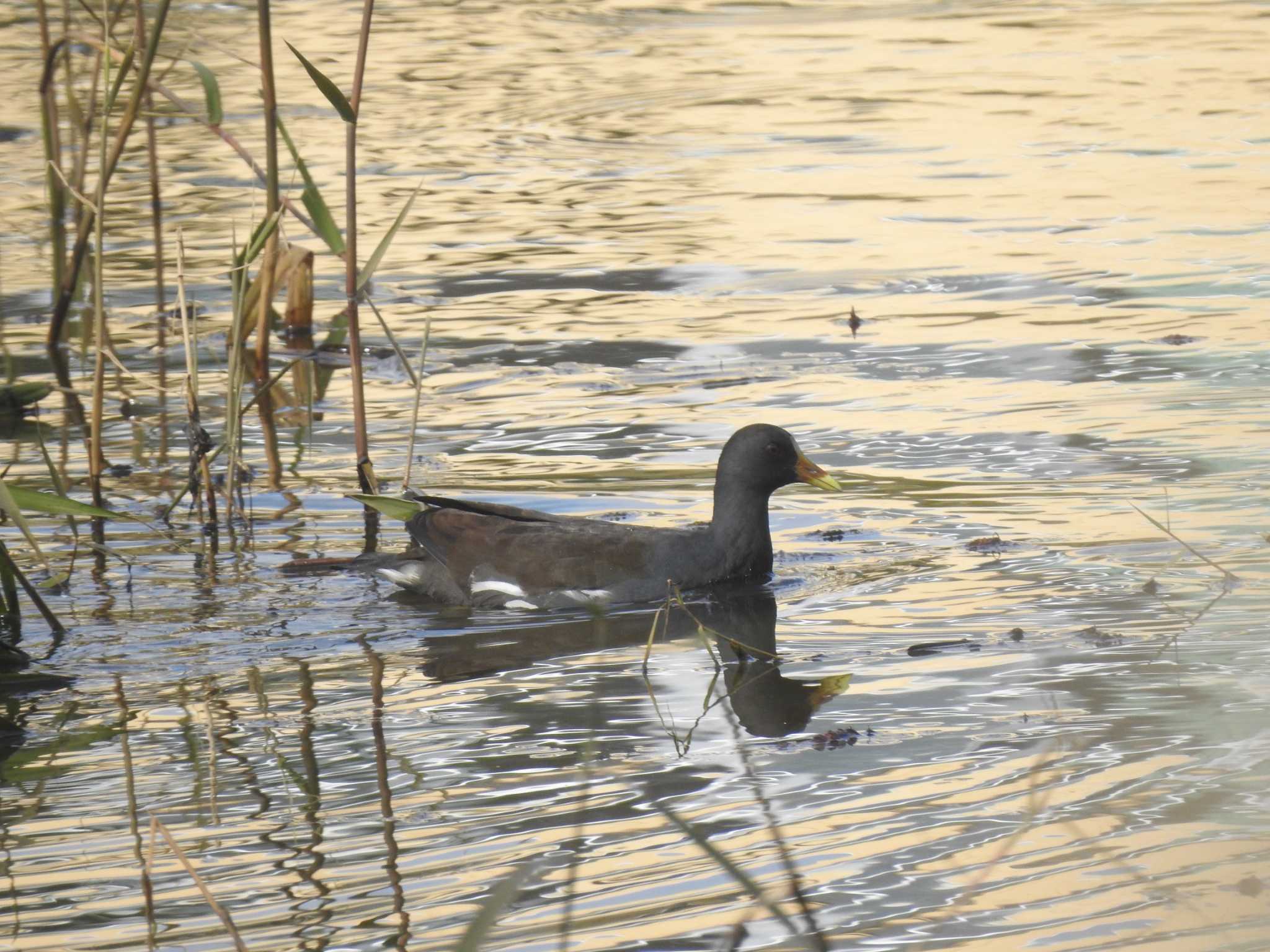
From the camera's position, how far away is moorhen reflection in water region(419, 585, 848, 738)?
20.2 feet

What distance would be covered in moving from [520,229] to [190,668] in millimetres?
7787

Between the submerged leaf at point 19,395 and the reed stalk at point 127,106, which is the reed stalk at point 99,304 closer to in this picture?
the reed stalk at point 127,106

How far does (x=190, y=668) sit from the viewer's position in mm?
6695

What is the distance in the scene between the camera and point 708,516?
8609 millimetres

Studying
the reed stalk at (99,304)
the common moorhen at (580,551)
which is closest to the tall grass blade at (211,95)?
the reed stalk at (99,304)

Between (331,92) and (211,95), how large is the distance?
98 centimetres

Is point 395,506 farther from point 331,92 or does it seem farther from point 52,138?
point 52,138

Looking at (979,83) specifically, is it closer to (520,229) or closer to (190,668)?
(520,229)

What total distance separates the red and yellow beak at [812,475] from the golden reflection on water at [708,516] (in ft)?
0.81

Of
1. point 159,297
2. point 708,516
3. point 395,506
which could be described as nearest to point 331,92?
point 395,506

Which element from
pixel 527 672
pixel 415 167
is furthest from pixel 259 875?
pixel 415 167

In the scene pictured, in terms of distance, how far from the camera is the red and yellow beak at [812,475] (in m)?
8.12

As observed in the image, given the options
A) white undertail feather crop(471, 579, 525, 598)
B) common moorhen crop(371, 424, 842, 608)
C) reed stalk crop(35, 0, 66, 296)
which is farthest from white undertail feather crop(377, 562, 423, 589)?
reed stalk crop(35, 0, 66, 296)

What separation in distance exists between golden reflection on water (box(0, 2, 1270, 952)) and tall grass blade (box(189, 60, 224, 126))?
1.71 m
